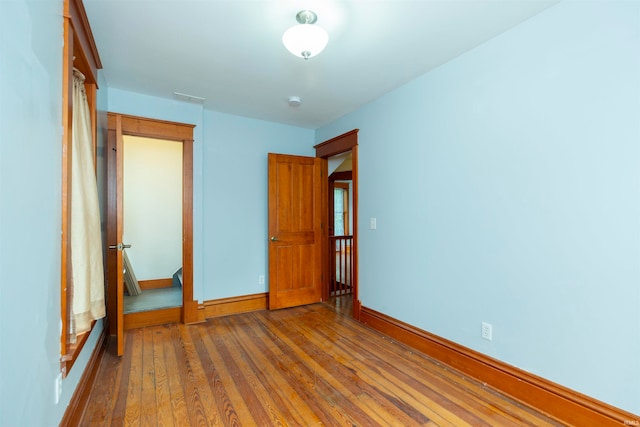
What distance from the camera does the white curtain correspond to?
1855 mm

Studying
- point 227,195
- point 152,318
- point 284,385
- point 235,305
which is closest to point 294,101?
point 227,195

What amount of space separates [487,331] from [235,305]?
9.34 feet

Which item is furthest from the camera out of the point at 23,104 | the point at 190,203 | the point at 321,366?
the point at 190,203

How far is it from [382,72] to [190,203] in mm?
2506

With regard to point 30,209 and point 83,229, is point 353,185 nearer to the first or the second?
point 83,229

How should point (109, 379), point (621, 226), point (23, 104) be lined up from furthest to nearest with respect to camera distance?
1. point (109, 379)
2. point (621, 226)
3. point (23, 104)

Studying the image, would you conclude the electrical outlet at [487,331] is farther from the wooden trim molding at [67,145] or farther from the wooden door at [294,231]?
the wooden trim molding at [67,145]

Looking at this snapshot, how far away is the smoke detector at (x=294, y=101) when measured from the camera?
10.8ft

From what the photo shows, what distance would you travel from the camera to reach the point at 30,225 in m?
1.13

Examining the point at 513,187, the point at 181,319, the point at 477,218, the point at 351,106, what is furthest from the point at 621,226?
the point at 181,319

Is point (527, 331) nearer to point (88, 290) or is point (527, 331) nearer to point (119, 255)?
point (88, 290)

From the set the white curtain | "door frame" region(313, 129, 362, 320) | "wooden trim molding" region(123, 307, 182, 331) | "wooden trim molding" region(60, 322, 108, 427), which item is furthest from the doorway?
the white curtain

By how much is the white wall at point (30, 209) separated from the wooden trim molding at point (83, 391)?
0.17 meters

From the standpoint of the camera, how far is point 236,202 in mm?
3885
